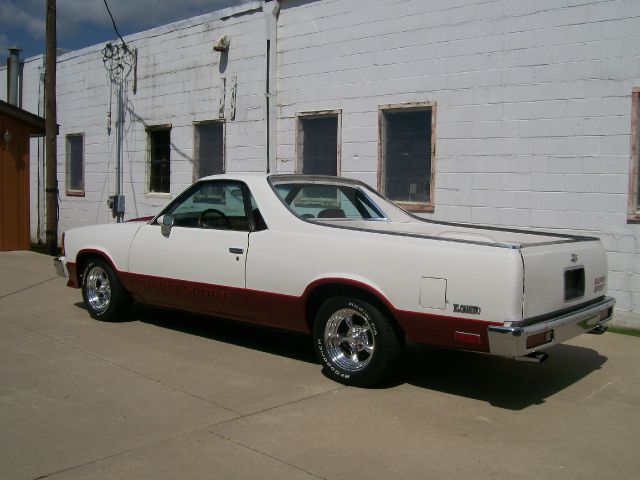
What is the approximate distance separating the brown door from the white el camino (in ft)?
22.9

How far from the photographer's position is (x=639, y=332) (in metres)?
7.70

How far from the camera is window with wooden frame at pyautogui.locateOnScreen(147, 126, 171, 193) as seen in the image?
1369 cm

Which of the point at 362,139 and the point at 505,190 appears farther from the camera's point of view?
the point at 362,139

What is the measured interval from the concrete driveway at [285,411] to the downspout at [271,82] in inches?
181

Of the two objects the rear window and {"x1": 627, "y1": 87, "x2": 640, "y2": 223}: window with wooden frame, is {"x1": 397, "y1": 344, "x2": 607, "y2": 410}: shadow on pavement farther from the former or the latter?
{"x1": 627, "y1": 87, "x2": 640, "y2": 223}: window with wooden frame

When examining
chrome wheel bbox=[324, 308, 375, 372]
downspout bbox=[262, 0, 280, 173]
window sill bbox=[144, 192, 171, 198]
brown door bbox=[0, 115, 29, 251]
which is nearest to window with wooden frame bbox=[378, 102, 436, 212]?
downspout bbox=[262, 0, 280, 173]

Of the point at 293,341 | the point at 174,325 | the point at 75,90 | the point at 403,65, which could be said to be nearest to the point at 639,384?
the point at 293,341

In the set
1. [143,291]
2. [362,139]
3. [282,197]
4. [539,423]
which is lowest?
[539,423]

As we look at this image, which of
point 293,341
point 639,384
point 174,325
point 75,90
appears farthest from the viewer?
point 75,90

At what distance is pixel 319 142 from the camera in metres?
10.9

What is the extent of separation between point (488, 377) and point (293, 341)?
203 centimetres

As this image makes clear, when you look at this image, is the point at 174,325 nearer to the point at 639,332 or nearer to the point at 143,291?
the point at 143,291

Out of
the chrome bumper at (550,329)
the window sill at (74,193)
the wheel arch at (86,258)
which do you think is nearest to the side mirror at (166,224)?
the wheel arch at (86,258)

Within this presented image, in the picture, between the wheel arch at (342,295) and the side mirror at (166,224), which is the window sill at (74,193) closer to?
the side mirror at (166,224)
